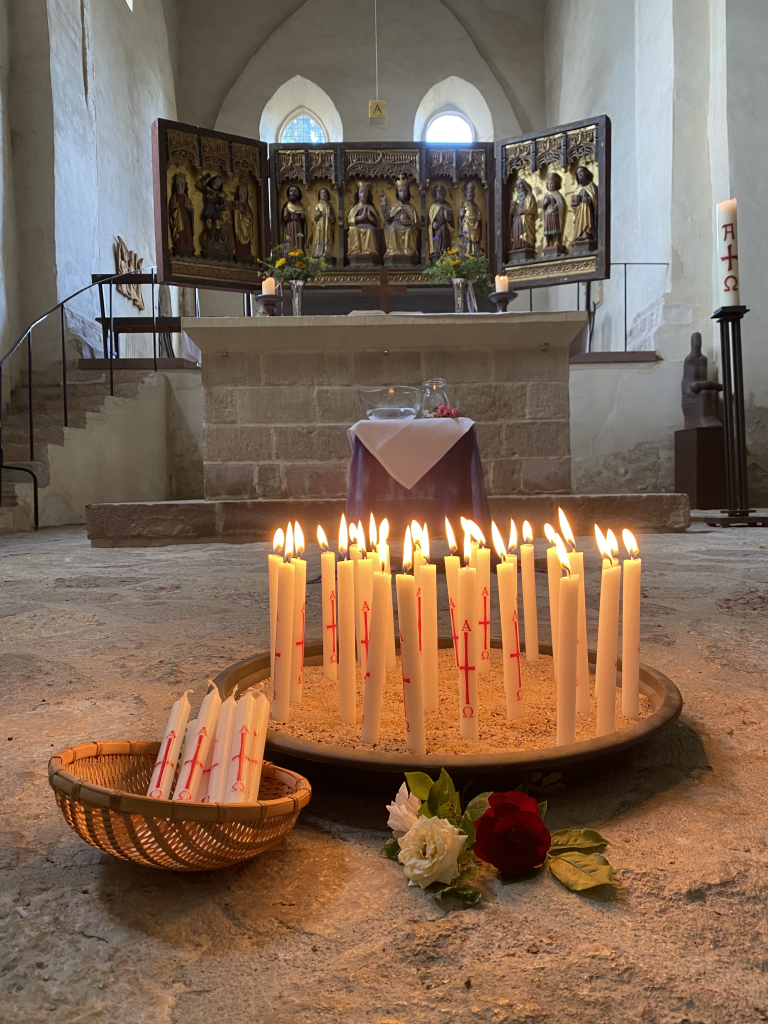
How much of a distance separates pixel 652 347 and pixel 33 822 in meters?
7.82

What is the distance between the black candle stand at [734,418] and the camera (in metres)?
4.79

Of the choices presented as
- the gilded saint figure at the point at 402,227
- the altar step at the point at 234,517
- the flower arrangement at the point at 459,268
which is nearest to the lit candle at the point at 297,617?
the altar step at the point at 234,517

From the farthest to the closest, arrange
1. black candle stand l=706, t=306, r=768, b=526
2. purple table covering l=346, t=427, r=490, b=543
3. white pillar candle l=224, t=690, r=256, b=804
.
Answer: black candle stand l=706, t=306, r=768, b=526 → purple table covering l=346, t=427, r=490, b=543 → white pillar candle l=224, t=690, r=256, b=804

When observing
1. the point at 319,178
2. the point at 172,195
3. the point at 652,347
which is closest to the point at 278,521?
the point at 172,195

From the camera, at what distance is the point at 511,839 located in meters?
0.91

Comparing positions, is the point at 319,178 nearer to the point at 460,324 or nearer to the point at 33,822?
the point at 460,324

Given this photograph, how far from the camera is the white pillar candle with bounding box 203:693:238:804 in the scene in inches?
37.9

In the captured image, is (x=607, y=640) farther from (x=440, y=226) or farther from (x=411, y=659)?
(x=440, y=226)

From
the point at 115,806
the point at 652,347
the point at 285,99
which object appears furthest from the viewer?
the point at 285,99

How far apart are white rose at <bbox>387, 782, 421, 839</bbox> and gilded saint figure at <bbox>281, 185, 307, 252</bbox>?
5963mm

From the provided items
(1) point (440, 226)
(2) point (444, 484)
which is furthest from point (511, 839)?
(1) point (440, 226)

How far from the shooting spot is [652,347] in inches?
311

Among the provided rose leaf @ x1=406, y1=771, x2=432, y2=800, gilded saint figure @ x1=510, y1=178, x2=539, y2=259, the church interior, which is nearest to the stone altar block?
the church interior

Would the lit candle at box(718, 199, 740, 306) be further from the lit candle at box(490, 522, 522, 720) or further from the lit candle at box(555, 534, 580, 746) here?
the lit candle at box(555, 534, 580, 746)
